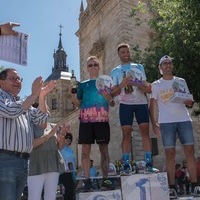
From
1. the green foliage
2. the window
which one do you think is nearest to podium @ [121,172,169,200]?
the green foliage

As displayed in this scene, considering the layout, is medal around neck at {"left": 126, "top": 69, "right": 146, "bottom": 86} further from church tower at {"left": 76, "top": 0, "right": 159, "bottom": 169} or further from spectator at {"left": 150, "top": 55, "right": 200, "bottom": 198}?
church tower at {"left": 76, "top": 0, "right": 159, "bottom": 169}

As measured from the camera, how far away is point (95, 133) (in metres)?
5.25

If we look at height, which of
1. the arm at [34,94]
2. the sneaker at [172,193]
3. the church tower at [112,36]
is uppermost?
the church tower at [112,36]

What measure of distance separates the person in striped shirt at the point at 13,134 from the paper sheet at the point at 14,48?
0.16 meters

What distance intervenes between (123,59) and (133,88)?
1.94 feet

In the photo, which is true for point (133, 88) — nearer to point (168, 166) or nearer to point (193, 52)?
point (168, 166)

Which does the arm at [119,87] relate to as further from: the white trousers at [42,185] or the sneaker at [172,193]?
the sneaker at [172,193]

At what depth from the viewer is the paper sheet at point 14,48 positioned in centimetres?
357

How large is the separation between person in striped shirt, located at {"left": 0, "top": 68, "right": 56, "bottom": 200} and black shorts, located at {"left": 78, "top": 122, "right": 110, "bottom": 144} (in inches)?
62.9

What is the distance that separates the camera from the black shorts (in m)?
5.19

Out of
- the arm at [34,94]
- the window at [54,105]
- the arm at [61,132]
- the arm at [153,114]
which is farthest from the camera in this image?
the window at [54,105]

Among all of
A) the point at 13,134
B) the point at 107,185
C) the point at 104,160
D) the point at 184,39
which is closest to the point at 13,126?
the point at 13,134

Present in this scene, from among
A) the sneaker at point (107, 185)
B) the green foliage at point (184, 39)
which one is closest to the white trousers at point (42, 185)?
the sneaker at point (107, 185)

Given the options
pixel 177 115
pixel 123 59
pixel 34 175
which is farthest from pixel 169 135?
pixel 34 175
